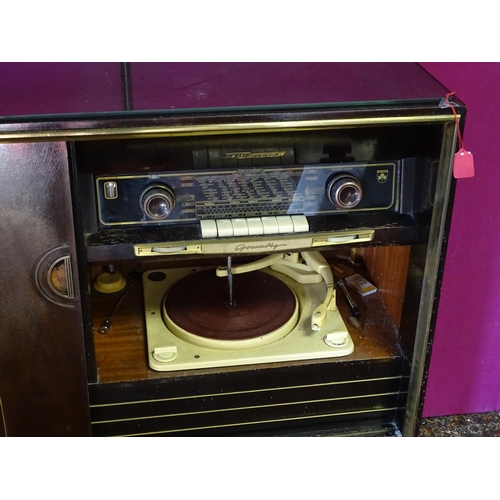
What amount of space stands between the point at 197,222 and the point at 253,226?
102mm

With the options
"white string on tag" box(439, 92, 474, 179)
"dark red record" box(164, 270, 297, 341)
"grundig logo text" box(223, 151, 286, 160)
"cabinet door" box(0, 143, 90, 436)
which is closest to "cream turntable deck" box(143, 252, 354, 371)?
"dark red record" box(164, 270, 297, 341)

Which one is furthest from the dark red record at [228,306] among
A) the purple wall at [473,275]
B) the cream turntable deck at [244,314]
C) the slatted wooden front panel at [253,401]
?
the purple wall at [473,275]

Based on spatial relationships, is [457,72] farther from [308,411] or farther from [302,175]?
[308,411]

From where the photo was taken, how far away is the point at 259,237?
4.21ft

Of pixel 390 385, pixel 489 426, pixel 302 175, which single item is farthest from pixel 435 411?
pixel 302 175

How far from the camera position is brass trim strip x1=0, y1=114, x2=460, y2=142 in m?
1.13

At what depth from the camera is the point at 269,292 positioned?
159 cm

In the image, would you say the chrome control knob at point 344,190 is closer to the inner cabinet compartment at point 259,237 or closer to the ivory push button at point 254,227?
the inner cabinet compartment at point 259,237

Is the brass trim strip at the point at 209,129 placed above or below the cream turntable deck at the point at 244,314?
above

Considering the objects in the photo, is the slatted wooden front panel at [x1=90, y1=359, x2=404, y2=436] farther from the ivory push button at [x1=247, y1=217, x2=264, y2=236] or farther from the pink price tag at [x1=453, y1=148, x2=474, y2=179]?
the pink price tag at [x1=453, y1=148, x2=474, y2=179]

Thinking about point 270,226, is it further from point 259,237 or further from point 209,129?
point 209,129

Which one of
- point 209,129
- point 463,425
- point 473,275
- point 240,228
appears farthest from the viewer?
point 463,425

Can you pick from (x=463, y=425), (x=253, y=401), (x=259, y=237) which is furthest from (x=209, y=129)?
(x=463, y=425)

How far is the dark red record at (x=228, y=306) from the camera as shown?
1.48 meters
